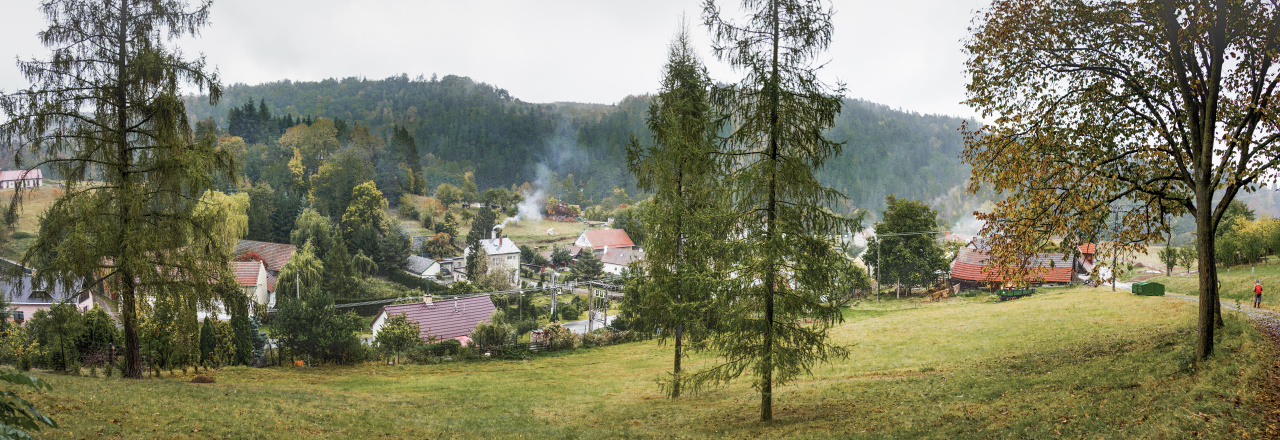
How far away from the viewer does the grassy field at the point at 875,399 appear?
804 centimetres

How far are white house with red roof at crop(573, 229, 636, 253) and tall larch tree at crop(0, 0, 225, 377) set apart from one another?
2182 inches

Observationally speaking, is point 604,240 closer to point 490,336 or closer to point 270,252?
point 270,252

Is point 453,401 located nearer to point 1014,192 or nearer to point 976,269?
point 1014,192

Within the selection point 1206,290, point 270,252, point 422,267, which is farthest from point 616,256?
point 1206,290

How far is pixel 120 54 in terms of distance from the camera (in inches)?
540

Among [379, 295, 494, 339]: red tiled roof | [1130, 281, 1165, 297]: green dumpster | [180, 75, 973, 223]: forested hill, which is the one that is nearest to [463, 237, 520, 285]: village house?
[379, 295, 494, 339]: red tiled roof

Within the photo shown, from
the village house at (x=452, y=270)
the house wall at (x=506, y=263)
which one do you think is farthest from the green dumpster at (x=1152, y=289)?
the village house at (x=452, y=270)

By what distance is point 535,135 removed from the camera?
117 meters

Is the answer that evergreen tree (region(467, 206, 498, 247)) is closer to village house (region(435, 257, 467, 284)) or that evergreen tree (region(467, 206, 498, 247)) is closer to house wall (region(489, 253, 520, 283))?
village house (region(435, 257, 467, 284))

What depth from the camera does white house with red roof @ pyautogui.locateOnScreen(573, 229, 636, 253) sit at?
69.4 meters

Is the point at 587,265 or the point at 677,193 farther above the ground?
the point at 677,193

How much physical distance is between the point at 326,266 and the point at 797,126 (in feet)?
144

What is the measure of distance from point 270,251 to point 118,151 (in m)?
42.1

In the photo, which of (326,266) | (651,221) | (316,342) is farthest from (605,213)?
(651,221)
